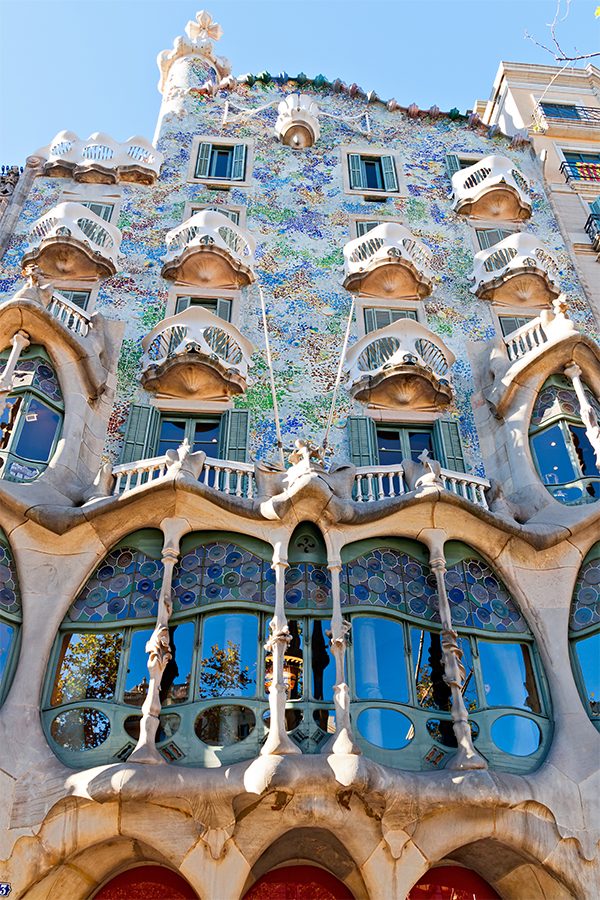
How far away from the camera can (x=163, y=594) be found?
10.8 metres

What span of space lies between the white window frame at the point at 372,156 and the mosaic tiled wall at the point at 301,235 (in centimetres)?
15

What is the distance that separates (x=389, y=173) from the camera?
800 inches

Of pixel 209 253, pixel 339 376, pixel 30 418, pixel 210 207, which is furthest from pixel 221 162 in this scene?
pixel 30 418

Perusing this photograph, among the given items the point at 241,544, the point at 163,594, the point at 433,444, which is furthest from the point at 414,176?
the point at 163,594

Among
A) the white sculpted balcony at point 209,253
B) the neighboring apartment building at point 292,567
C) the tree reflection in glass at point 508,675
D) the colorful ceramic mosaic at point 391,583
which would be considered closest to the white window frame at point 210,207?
the neighboring apartment building at point 292,567

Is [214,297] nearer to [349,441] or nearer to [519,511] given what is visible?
[349,441]

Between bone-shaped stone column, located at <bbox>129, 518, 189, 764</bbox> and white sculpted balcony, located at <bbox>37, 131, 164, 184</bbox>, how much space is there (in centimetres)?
1063

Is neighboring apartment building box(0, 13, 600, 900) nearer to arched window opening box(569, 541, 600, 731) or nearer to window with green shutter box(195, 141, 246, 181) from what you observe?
arched window opening box(569, 541, 600, 731)

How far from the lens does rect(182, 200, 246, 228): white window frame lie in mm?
18469

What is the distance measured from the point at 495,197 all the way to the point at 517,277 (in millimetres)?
3188

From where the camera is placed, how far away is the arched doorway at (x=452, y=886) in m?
10.5

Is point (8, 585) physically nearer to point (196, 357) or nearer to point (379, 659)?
point (379, 659)

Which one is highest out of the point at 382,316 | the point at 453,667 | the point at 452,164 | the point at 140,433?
the point at 452,164

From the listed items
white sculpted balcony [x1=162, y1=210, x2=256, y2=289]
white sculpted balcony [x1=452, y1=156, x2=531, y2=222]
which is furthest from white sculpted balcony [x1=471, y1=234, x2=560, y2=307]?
white sculpted balcony [x1=162, y1=210, x2=256, y2=289]
